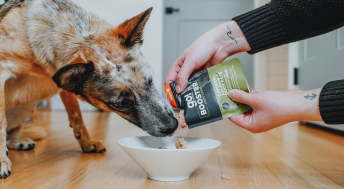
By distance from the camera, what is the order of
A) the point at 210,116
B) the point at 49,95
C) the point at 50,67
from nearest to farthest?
the point at 210,116 → the point at 50,67 → the point at 49,95

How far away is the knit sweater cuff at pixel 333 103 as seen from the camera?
0.96 metres

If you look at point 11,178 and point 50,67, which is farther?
point 50,67

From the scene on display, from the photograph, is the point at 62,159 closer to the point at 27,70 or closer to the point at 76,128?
the point at 76,128

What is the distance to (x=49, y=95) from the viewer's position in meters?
1.58

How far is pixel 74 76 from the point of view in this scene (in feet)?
3.77

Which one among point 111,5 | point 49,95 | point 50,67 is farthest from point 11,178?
point 111,5

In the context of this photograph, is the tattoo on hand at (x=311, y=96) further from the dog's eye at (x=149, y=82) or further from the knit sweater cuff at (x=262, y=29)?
the dog's eye at (x=149, y=82)

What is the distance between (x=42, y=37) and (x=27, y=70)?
0.50 feet

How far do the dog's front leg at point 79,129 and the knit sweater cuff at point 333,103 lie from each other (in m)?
0.97

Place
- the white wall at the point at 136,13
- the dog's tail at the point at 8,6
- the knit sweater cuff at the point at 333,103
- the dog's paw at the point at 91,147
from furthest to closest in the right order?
the white wall at the point at 136,13, the dog's paw at the point at 91,147, the dog's tail at the point at 8,6, the knit sweater cuff at the point at 333,103

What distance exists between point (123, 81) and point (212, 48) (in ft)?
1.09

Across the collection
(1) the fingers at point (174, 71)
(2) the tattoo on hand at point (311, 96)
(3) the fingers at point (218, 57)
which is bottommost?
(2) the tattoo on hand at point (311, 96)

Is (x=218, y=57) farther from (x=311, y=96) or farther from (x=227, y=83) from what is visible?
(x=311, y=96)

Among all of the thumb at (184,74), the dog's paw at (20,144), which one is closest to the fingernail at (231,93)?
the thumb at (184,74)
